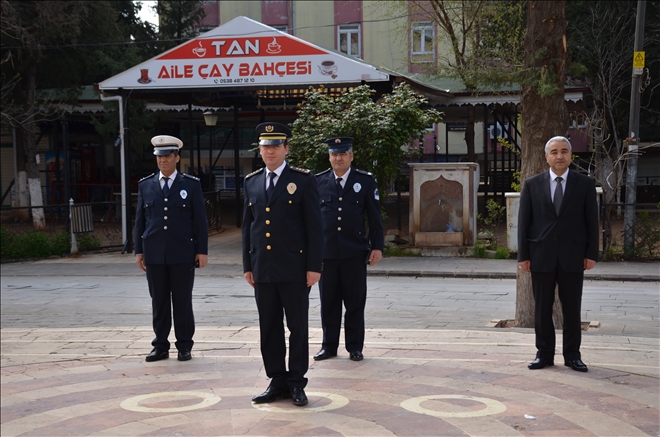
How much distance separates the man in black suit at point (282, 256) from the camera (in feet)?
20.2

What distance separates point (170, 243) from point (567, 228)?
11.7 feet

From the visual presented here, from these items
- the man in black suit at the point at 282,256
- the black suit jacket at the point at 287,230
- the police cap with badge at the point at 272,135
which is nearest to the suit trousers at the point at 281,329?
the man in black suit at the point at 282,256

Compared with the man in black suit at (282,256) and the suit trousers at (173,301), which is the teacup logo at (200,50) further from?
the man in black suit at (282,256)

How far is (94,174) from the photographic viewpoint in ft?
112

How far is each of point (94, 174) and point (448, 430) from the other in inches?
1219

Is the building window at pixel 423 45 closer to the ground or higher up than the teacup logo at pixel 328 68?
higher up

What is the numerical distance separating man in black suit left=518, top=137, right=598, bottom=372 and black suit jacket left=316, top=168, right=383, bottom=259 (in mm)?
1474

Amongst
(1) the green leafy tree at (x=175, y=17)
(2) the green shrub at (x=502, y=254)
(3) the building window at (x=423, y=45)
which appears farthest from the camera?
(1) the green leafy tree at (x=175, y=17)

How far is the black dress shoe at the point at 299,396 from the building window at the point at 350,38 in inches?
1395

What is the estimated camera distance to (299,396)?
237 inches

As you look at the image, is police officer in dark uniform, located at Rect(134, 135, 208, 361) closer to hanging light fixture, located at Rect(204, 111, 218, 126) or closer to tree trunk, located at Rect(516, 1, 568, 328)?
tree trunk, located at Rect(516, 1, 568, 328)

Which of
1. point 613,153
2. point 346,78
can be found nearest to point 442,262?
point 346,78

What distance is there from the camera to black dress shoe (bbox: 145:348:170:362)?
7.68 m

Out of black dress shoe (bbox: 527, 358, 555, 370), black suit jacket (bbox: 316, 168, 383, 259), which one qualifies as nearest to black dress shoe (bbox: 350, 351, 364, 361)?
black suit jacket (bbox: 316, 168, 383, 259)
